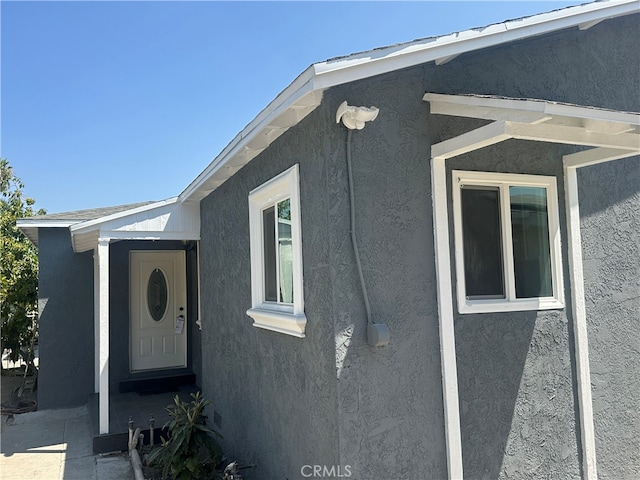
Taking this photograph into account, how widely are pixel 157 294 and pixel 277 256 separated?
6.19 metres

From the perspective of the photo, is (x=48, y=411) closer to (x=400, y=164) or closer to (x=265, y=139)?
(x=265, y=139)

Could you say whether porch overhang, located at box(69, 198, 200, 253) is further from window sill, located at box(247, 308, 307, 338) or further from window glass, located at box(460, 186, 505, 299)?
window glass, located at box(460, 186, 505, 299)

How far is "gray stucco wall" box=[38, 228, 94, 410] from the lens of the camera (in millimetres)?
8883

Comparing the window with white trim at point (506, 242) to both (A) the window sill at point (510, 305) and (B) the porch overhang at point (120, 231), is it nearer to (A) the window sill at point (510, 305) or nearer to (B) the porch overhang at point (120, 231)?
(A) the window sill at point (510, 305)

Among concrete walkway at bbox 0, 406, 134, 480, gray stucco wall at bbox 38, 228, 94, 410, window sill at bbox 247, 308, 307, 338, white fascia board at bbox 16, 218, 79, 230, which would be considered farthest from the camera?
gray stucco wall at bbox 38, 228, 94, 410

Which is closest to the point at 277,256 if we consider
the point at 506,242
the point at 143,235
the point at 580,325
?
the point at 506,242

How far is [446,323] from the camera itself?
3521 mm

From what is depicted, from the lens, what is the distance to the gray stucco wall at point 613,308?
4.24 metres

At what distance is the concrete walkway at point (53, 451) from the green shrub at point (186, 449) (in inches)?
31.8

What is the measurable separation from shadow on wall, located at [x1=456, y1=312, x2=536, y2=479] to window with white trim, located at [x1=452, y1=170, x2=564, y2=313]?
0.51 ft

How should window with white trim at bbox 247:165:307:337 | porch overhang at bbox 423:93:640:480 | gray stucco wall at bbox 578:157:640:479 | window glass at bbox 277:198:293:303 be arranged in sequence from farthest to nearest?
1. window glass at bbox 277:198:293:303
2. gray stucco wall at bbox 578:157:640:479
3. window with white trim at bbox 247:165:307:337
4. porch overhang at bbox 423:93:640:480

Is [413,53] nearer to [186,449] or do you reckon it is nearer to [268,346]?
[268,346]

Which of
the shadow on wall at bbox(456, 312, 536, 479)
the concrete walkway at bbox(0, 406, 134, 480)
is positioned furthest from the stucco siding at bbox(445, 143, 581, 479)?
the concrete walkway at bbox(0, 406, 134, 480)

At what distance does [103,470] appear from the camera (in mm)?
5863
